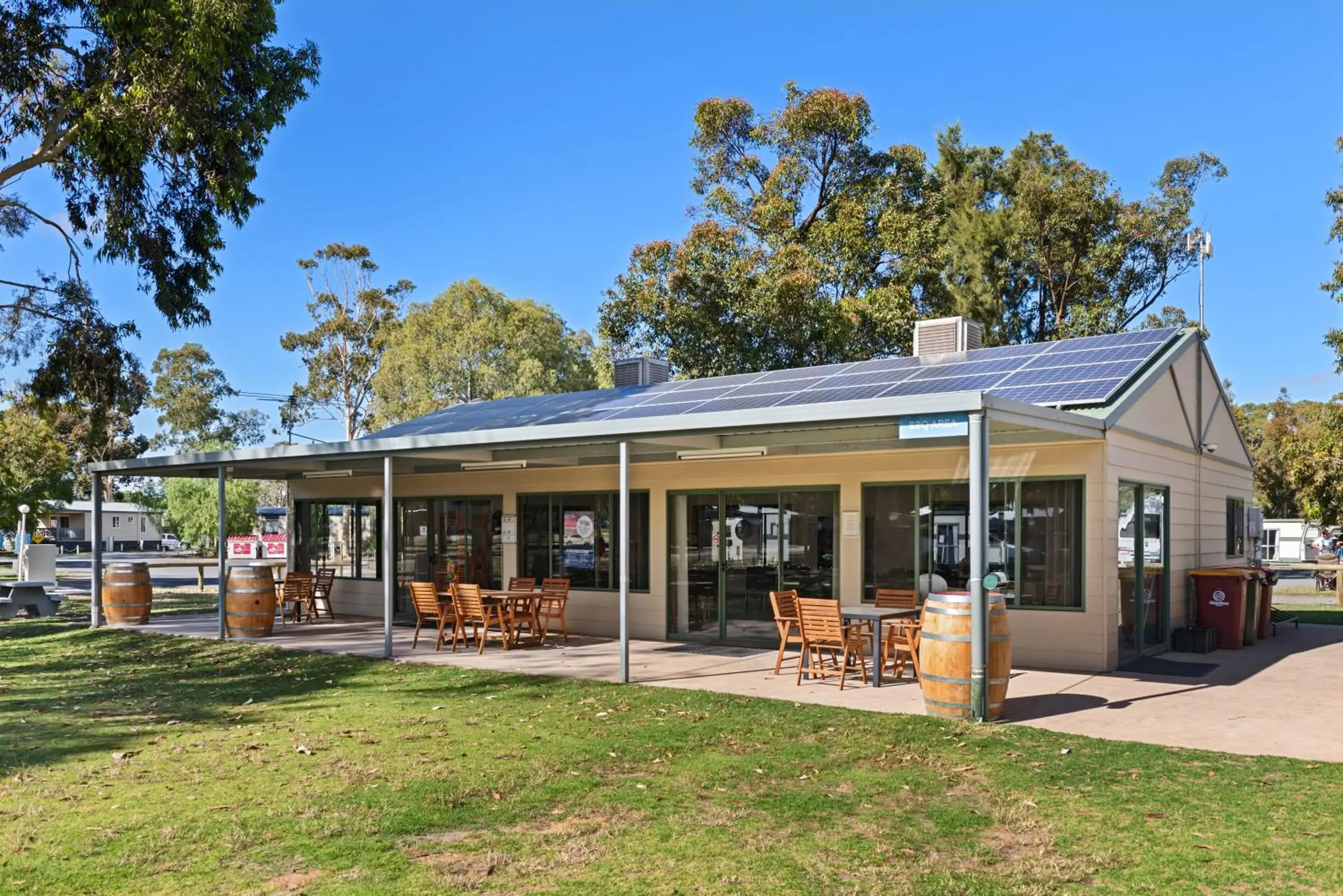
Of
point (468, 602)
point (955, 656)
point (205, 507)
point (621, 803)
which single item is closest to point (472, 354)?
point (205, 507)

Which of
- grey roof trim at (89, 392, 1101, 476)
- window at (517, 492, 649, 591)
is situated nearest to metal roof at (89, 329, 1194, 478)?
grey roof trim at (89, 392, 1101, 476)

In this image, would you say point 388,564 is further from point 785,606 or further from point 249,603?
point 785,606

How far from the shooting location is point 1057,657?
11.1m

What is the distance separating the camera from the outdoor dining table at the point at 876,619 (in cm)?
993

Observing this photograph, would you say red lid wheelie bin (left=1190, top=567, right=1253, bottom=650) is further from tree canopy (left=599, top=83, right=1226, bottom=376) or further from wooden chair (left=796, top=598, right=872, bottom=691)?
tree canopy (left=599, top=83, right=1226, bottom=376)

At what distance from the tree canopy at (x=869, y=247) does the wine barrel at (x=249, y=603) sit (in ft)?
48.7

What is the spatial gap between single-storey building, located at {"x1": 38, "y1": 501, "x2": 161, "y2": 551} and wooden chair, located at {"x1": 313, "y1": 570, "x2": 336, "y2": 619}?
52.1 m

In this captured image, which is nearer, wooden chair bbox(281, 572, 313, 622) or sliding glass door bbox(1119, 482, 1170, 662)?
sliding glass door bbox(1119, 482, 1170, 662)

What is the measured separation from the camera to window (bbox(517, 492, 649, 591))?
14.5m

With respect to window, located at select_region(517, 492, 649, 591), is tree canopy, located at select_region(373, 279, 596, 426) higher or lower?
higher

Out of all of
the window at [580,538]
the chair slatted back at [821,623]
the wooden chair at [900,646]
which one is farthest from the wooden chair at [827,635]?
the window at [580,538]

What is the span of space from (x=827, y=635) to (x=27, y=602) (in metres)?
15.5

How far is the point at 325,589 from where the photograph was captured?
17.4m

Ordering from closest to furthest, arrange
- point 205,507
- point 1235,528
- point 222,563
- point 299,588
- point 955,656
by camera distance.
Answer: point 955,656 < point 222,563 < point 299,588 < point 1235,528 < point 205,507
